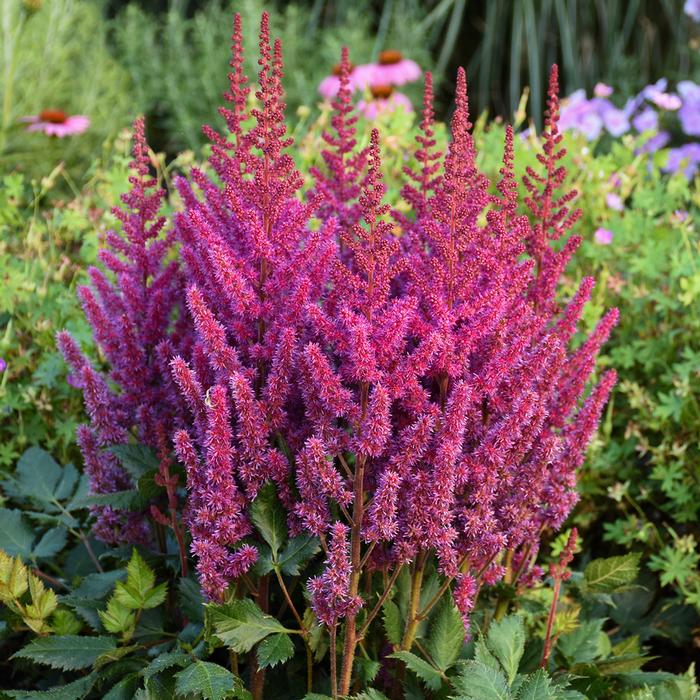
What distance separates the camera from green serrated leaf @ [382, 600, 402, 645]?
154cm

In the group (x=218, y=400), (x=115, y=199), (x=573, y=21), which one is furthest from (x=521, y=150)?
(x=573, y=21)

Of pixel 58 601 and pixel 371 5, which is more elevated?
pixel 371 5

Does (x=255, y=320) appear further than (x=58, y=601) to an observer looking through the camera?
No

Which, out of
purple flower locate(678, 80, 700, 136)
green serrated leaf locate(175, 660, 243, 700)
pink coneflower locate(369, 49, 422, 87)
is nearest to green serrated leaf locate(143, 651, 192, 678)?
green serrated leaf locate(175, 660, 243, 700)

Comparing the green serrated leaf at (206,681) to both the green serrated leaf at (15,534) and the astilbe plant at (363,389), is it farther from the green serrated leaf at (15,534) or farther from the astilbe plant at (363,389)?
the green serrated leaf at (15,534)

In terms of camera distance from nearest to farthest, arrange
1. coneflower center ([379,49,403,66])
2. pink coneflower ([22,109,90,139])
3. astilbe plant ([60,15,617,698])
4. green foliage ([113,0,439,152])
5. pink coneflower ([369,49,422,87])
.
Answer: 1. astilbe plant ([60,15,617,698])
2. pink coneflower ([22,109,90,139])
3. pink coneflower ([369,49,422,87])
4. coneflower center ([379,49,403,66])
5. green foliage ([113,0,439,152])

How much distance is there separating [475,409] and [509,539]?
27cm

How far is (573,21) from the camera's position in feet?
22.5

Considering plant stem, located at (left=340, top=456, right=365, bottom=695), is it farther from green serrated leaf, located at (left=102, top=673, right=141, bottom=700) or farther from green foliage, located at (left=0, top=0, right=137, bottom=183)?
green foliage, located at (left=0, top=0, right=137, bottom=183)

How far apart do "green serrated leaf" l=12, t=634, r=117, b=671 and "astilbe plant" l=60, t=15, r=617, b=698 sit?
0.23 m

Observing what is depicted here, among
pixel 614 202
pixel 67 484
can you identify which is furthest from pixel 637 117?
pixel 67 484

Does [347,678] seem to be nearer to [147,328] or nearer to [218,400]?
[218,400]

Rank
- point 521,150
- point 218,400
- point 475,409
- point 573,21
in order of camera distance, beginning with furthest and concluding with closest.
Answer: point 573,21 → point 521,150 → point 475,409 → point 218,400

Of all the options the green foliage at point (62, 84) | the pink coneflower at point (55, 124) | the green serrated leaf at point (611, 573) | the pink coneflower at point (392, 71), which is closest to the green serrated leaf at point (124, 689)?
the green serrated leaf at point (611, 573)
